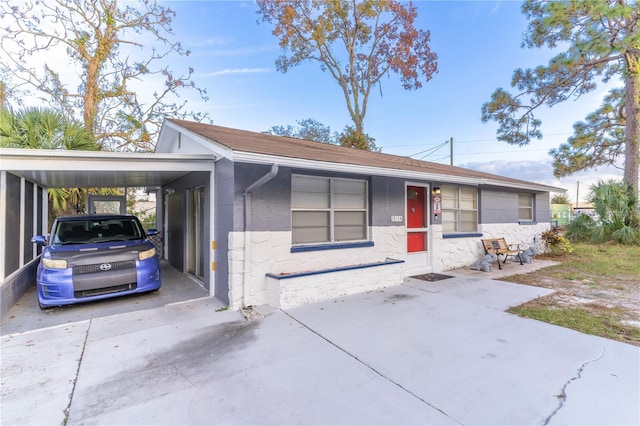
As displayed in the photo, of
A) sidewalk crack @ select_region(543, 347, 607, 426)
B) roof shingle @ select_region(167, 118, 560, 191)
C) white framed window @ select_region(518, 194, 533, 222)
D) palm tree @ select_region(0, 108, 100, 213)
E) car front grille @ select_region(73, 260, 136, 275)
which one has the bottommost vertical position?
sidewalk crack @ select_region(543, 347, 607, 426)

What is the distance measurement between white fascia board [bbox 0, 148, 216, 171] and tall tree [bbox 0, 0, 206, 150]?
899cm

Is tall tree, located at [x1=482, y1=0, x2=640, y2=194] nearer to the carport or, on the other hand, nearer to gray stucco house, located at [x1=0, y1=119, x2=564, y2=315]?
gray stucco house, located at [x1=0, y1=119, x2=564, y2=315]

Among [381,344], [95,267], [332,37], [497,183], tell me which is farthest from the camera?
[332,37]

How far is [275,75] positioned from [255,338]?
17641 mm

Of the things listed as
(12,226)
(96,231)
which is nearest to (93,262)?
(96,231)

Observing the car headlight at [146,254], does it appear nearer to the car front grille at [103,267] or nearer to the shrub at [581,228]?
the car front grille at [103,267]

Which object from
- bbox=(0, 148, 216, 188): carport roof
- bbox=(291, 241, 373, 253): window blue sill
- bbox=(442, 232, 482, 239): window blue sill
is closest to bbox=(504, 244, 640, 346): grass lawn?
bbox=(442, 232, 482, 239): window blue sill

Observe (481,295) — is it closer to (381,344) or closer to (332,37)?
(381,344)

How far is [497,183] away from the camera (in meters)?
8.62

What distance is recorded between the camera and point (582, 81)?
44.1 ft

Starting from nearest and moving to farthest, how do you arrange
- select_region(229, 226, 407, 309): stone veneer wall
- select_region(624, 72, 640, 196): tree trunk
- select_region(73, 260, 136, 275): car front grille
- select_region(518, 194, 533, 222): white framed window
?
1. select_region(73, 260, 136, 275): car front grille
2. select_region(229, 226, 407, 309): stone veneer wall
3. select_region(518, 194, 533, 222): white framed window
4. select_region(624, 72, 640, 196): tree trunk

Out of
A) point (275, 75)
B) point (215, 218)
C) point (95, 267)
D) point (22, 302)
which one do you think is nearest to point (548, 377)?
point (215, 218)

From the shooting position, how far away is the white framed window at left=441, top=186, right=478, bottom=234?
8423 mm

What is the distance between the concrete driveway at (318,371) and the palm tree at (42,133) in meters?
5.81
